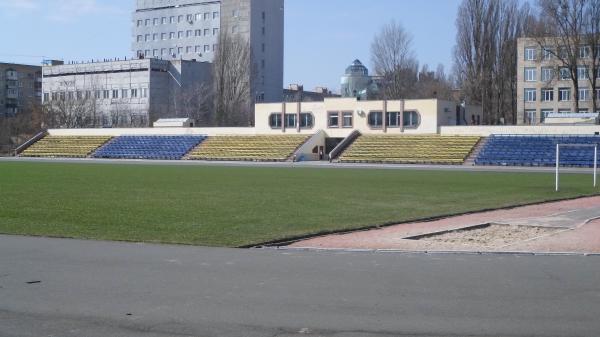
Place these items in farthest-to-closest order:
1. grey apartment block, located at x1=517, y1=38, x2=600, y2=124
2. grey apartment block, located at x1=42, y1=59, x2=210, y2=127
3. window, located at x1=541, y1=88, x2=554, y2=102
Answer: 1. grey apartment block, located at x1=42, y1=59, x2=210, y2=127
2. window, located at x1=541, y1=88, x2=554, y2=102
3. grey apartment block, located at x1=517, y1=38, x2=600, y2=124

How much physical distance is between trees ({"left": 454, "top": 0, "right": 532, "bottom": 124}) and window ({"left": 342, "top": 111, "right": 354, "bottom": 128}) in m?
14.8

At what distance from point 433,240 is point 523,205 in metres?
10.6

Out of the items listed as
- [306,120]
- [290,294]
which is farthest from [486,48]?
[290,294]

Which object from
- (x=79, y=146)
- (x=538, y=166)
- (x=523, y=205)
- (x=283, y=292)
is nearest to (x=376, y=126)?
(x=538, y=166)

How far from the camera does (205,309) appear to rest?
874 cm

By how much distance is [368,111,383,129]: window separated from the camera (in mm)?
79250

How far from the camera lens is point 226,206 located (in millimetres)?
23766

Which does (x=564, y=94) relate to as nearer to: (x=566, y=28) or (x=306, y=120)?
(x=566, y=28)

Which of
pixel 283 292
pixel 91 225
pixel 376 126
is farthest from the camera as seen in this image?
pixel 376 126

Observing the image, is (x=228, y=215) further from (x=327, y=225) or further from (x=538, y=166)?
(x=538, y=166)

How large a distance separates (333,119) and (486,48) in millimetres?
19542

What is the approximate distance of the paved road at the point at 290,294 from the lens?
7.90 m

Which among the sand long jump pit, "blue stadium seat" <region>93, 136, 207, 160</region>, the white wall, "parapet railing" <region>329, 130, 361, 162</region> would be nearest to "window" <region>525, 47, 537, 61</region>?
the white wall

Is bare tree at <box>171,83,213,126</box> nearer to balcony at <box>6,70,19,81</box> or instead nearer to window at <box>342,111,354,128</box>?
window at <box>342,111,354,128</box>
